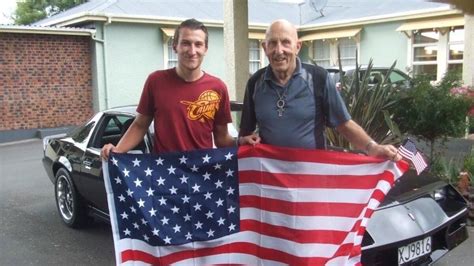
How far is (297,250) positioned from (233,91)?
254 inches

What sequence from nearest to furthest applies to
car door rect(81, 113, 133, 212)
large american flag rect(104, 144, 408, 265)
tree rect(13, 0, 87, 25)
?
large american flag rect(104, 144, 408, 265)
car door rect(81, 113, 133, 212)
tree rect(13, 0, 87, 25)

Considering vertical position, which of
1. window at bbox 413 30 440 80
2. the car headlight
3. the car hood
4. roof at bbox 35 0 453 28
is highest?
roof at bbox 35 0 453 28

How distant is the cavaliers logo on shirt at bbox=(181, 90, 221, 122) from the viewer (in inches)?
120

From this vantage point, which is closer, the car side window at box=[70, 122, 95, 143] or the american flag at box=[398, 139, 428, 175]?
the american flag at box=[398, 139, 428, 175]

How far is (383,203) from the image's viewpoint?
3566mm

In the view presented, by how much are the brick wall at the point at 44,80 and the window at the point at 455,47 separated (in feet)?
36.3

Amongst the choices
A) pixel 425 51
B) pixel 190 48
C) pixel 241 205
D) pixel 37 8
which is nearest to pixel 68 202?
pixel 241 205

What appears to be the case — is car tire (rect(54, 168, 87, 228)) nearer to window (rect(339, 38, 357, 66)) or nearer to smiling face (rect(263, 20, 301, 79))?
smiling face (rect(263, 20, 301, 79))

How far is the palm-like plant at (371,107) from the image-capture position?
19.5ft

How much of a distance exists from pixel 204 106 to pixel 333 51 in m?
16.4

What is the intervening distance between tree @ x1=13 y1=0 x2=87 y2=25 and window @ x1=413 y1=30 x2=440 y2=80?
Answer: 23.5m

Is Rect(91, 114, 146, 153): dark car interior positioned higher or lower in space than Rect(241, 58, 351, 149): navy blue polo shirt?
lower

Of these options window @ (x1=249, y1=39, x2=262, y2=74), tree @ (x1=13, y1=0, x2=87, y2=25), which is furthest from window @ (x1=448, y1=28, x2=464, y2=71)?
tree @ (x1=13, y1=0, x2=87, y2=25)

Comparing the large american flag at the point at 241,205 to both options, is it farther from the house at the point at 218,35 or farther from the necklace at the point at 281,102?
the house at the point at 218,35
